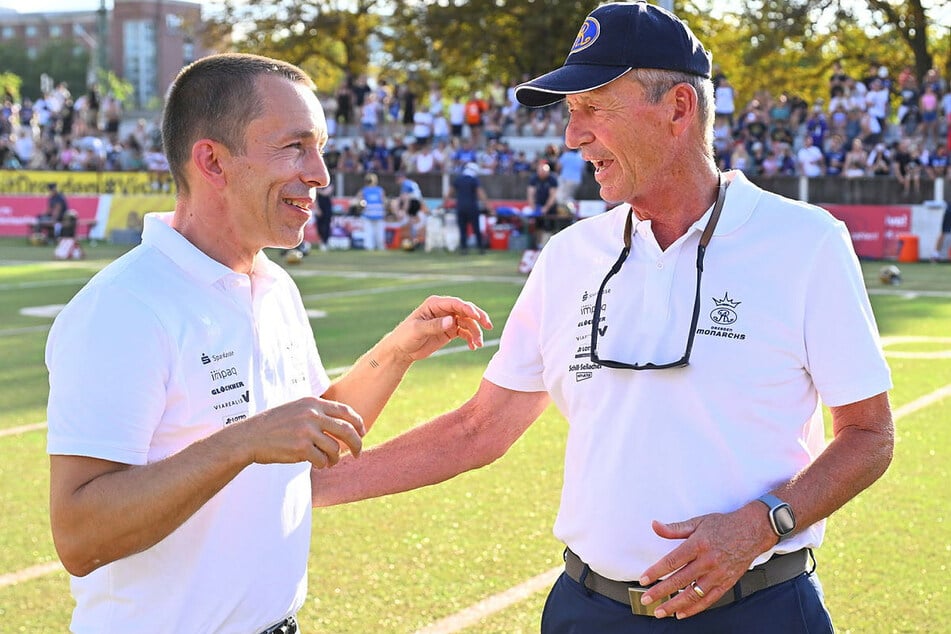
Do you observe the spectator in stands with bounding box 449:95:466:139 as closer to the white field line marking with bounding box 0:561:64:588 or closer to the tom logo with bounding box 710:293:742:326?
the white field line marking with bounding box 0:561:64:588

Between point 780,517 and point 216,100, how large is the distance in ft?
5.14

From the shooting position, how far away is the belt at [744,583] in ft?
9.30

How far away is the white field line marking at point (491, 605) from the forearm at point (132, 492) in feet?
9.22

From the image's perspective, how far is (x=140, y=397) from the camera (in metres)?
2.53

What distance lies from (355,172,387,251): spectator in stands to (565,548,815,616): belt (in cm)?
2517

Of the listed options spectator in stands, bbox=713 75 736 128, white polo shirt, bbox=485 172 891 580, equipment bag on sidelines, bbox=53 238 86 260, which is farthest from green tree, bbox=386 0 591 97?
white polo shirt, bbox=485 172 891 580

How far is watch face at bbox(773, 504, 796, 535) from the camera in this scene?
2.71 meters

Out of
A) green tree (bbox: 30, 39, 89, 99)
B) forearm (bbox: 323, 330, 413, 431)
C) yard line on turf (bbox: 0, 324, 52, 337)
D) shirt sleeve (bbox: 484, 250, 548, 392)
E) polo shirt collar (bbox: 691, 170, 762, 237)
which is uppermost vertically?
green tree (bbox: 30, 39, 89, 99)

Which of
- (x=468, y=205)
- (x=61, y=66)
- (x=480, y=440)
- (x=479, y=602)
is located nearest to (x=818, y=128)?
(x=468, y=205)

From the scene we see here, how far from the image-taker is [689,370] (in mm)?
2844

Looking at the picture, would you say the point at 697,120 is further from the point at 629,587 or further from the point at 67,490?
the point at 67,490

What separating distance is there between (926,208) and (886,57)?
2449cm

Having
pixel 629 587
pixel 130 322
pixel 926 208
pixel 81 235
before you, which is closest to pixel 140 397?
pixel 130 322

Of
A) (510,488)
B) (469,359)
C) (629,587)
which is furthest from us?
(469,359)
